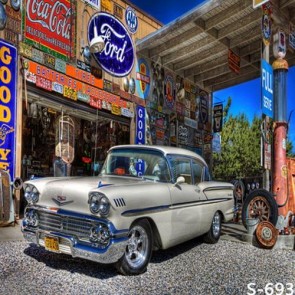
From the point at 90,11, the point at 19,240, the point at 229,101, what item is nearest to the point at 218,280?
the point at 19,240

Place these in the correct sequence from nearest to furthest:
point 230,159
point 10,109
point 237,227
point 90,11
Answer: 1. point 10,109
2. point 237,227
3. point 90,11
4. point 230,159

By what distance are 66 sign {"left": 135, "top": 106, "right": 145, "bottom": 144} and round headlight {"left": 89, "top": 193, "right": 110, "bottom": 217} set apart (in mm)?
7682

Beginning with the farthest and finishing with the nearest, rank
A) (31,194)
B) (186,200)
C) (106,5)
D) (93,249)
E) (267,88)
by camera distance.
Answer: (106,5) < (267,88) < (186,200) < (31,194) < (93,249)

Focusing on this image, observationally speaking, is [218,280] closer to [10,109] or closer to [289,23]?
[10,109]

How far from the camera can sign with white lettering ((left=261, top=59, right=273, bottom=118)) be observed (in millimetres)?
7582

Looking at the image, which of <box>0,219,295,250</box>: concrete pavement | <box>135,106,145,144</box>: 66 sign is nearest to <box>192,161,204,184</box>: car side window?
<box>0,219,295,250</box>: concrete pavement

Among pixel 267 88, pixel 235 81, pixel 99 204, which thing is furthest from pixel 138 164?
pixel 235 81

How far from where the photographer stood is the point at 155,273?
4711 mm

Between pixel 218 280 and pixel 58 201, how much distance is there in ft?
7.24

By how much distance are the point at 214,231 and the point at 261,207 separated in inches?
47.2

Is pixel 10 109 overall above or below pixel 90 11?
below

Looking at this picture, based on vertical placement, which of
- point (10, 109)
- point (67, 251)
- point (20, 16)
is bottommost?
point (67, 251)

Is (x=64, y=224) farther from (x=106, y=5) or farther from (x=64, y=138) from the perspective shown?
(x=106, y=5)

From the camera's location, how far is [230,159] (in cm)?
2864
